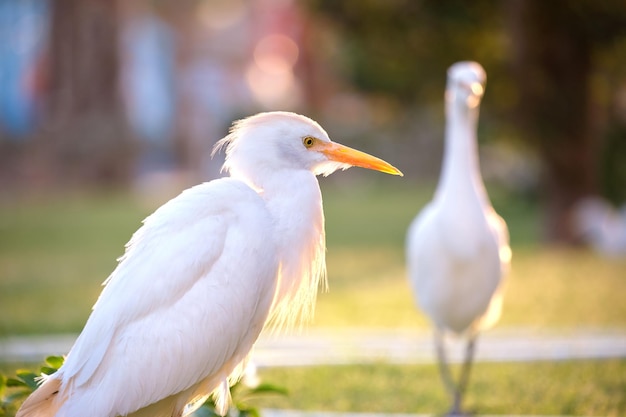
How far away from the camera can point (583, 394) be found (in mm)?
5121

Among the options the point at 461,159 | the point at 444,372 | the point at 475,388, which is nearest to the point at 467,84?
the point at 461,159

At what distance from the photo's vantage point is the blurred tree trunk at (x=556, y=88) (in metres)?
11.4

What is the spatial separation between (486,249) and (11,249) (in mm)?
9263

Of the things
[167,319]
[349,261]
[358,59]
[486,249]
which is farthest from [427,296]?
[358,59]

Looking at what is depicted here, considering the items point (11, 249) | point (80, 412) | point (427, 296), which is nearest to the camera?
point (80, 412)

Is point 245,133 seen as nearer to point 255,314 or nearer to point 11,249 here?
point 255,314

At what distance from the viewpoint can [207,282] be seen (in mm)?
3496

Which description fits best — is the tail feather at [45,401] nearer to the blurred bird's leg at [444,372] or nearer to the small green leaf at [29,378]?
the small green leaf at [29,378]

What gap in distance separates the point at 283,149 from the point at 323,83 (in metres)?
28.9

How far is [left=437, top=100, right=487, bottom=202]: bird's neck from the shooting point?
5.28m

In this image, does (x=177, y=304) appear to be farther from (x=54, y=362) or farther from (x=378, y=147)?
(x=378, y=147)

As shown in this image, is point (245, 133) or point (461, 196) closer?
point (245, 133)

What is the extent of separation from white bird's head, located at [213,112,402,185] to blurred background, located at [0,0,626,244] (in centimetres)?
807

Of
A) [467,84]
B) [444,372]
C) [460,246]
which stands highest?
[467,84]
